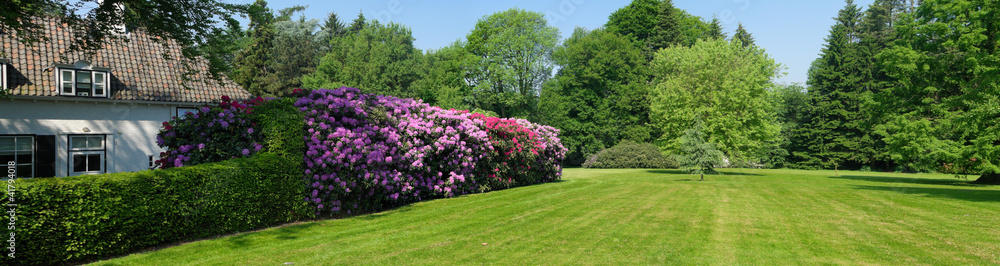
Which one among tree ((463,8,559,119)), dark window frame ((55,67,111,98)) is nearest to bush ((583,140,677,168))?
tree ((463,8,559,119))

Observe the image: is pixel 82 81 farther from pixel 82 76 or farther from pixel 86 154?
pixel 86 154

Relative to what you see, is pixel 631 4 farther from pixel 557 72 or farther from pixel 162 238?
pixel 162 238

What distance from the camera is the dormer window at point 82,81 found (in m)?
19.4

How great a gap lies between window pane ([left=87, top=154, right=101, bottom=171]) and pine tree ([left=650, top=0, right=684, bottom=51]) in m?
44.3

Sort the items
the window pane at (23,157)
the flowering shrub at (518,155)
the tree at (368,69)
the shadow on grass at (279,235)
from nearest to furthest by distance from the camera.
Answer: the shadow on grass at (279,235)
the flowering shrub at (518,155)
the window pane at (23,157)
the tree at (368,69)

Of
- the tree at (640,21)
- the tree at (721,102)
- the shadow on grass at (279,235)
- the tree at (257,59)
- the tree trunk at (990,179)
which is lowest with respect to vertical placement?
the tree trunk at (990,179)

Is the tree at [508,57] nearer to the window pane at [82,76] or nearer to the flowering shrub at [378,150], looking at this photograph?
the window pane at [82,76]

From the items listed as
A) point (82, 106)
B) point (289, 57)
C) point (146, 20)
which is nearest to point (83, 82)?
point (82, 106)

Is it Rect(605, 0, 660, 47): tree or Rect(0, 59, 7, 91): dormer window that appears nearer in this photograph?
Rect(0, 59, 7, 91): dormer window

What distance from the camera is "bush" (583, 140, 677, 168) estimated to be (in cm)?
4319

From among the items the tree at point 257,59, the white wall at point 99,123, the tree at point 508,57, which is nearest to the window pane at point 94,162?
the white wall at point 99,123

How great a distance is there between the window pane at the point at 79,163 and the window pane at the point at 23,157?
1381 millimetres

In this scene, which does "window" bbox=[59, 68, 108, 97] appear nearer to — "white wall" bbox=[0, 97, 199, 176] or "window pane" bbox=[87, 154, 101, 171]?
"white wall" bbox=[0, 97, 199, 176]

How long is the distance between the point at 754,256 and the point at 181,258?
24.7 ft
